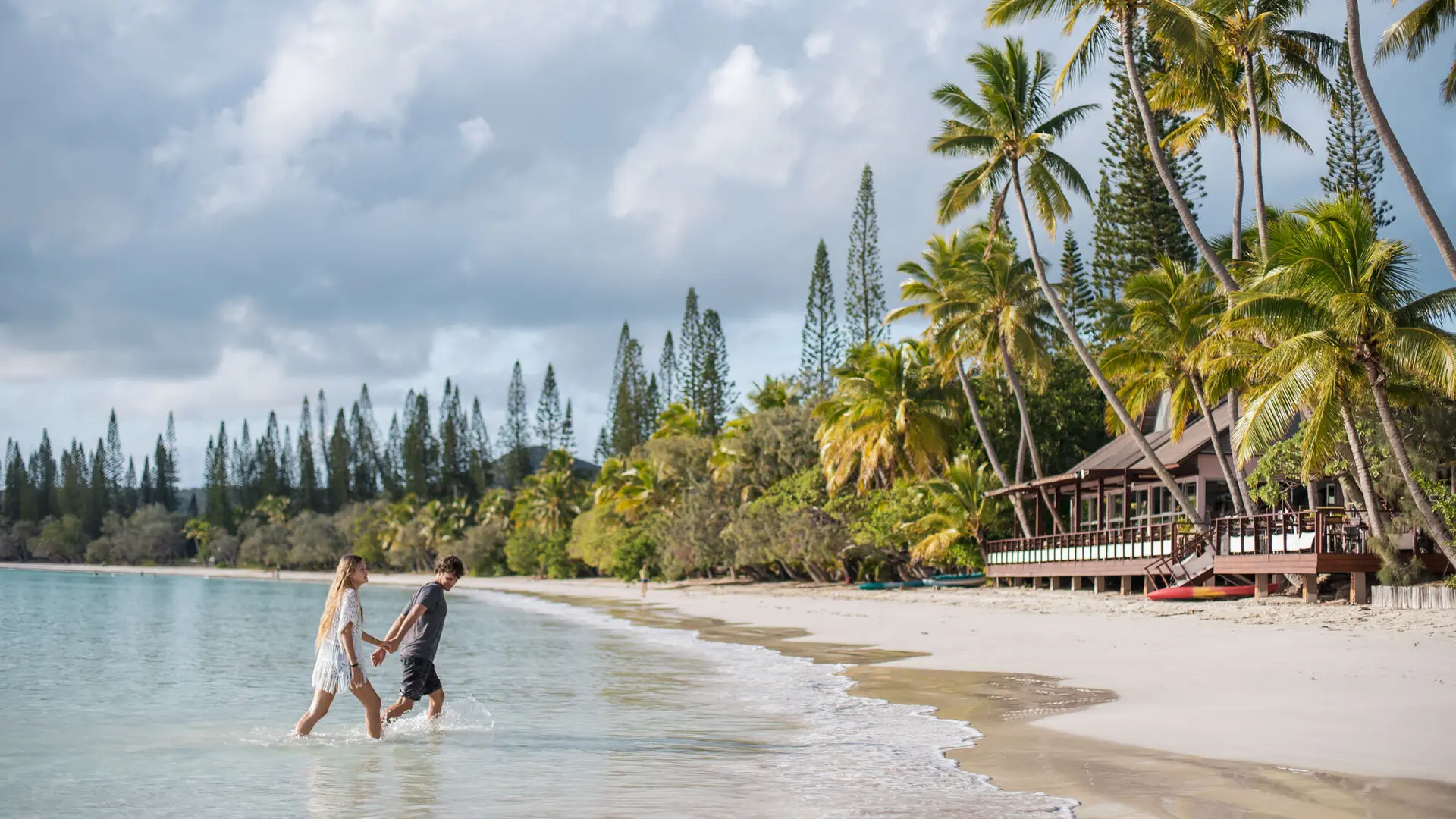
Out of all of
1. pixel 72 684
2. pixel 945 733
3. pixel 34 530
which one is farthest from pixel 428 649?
pixel 34 530

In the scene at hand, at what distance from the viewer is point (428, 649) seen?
8.11 meters

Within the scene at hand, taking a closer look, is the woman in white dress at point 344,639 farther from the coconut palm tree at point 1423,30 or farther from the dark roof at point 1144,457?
the dark roof at point 1144,457

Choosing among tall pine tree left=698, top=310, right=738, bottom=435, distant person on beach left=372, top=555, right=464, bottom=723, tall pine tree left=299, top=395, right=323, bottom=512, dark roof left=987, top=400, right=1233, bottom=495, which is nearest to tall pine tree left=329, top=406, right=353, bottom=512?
tall pine tree left=299, top=395, right=323, bottom=512

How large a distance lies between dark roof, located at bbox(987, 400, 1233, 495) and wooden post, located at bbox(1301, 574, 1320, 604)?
5.77 meters

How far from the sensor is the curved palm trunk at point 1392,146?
1405cm

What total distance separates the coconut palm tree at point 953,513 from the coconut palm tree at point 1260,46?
37.6 feet

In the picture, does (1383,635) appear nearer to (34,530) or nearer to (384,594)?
(384,594)

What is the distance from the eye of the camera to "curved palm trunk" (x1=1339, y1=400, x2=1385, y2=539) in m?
15.6

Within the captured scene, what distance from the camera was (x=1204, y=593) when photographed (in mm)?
18453

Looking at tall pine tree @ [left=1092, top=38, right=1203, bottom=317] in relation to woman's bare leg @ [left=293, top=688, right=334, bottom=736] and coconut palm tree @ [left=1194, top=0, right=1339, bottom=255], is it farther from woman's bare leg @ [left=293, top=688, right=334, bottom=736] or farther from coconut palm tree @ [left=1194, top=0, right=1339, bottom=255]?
woman's bare leg @ [left=293, top=688, right=334, bottom=736]

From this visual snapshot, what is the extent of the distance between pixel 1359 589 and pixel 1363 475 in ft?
5.23

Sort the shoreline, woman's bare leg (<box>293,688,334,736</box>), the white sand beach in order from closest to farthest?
1. the shoreline
2. the white sand beach
3. woman's bare leg (<box>293,688,334,736</box>)

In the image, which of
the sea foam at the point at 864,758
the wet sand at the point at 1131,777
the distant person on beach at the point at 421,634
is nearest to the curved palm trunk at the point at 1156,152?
the sea foam at the point at 864,758

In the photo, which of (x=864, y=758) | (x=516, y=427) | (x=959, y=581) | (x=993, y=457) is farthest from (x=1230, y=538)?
(x=516, y=427)
